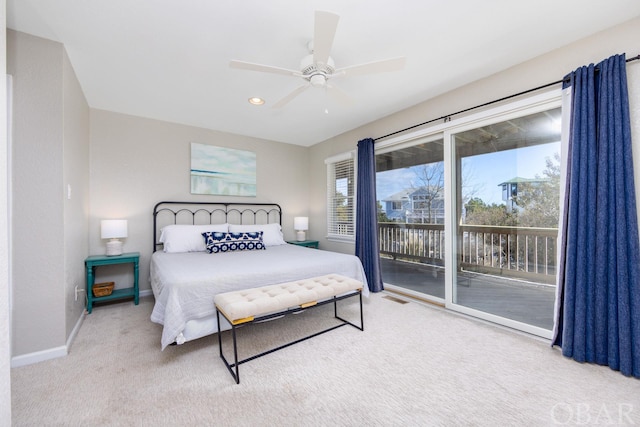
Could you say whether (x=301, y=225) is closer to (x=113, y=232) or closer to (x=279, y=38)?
(x=113, y=232)

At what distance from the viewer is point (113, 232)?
10.8 feet

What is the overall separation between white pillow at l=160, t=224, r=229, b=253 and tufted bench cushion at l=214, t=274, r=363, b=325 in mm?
1741

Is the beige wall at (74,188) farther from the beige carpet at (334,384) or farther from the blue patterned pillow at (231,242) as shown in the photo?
the blue patterned pillow at (231,242)

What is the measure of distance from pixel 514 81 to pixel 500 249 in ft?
5.40

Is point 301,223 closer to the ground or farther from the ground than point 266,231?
farther from the ground

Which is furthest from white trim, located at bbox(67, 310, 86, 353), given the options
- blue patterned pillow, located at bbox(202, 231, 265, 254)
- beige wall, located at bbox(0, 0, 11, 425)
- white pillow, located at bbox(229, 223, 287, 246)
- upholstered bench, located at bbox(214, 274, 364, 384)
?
white pillow, located at bbox(229, 223, 287, 246)

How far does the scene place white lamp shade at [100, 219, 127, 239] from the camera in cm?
328

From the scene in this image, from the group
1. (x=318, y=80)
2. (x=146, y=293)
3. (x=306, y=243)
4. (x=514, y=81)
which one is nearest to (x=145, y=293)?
(x=146, y=293)

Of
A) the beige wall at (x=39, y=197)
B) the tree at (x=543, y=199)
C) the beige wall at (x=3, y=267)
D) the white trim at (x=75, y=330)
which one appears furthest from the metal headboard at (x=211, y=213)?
the tree at (x=543, y=199)

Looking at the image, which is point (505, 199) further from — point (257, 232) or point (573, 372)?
point (257, 232)

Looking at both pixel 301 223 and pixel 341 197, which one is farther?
pixel 301 223

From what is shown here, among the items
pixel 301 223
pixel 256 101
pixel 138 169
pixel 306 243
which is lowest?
pixel 306 243

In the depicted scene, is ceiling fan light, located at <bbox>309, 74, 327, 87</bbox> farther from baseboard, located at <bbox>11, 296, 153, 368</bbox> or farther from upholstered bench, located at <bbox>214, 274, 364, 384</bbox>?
baseboard, located at <bbox>11, 296, 153, 368</bbox>

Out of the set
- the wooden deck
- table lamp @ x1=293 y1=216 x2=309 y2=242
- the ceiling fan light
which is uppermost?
the ceiling fan light
